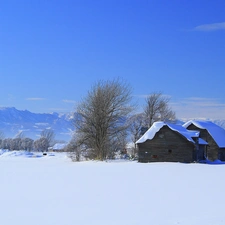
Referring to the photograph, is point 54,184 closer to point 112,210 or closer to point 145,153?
point 112,210

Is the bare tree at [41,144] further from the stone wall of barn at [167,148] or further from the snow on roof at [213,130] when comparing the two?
the stone wall of barn at [167,148]

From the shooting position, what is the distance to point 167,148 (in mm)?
46844

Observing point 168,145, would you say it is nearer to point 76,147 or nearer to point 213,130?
point 213,130

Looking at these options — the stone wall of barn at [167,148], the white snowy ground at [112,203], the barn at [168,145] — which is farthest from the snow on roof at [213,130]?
the white snowy ground at [112,203]

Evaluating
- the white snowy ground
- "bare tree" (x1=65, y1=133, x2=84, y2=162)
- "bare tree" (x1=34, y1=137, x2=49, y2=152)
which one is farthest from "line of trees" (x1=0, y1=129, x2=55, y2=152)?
the white snowy ground

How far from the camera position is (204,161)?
50219 mm

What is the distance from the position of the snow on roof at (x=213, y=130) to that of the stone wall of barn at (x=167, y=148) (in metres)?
9.61

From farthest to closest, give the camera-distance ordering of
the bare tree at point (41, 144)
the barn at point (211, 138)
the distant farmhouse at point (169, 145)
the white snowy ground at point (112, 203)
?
1. the bare tree at point (41, 144)
2. the barn at point (211, 138)
3. the distant farmhouse at point (169, 145)
4. the white snowy ground at point (112, 203)

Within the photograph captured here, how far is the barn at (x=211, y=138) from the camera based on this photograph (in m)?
54.8

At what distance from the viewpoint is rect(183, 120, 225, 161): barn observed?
5478cm

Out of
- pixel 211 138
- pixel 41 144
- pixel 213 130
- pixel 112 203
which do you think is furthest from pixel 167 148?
pixel 41 144

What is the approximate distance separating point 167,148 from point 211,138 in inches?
437

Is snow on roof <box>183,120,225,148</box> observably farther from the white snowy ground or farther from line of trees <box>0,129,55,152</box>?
line of trees <box>0,129,55,152</box>

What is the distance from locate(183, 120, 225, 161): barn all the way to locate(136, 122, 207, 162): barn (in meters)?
7.42
